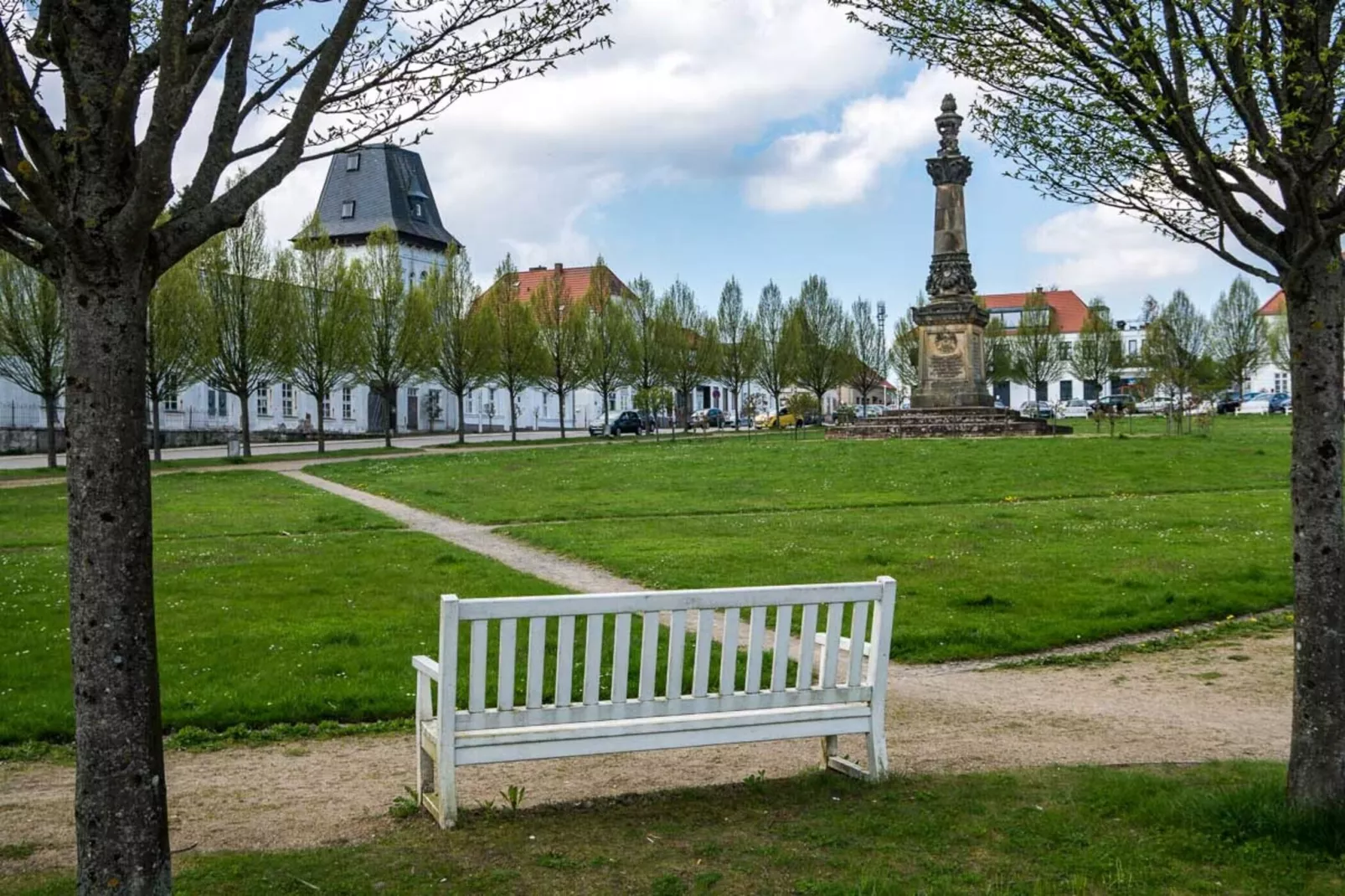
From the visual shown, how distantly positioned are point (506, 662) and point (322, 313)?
4115cm

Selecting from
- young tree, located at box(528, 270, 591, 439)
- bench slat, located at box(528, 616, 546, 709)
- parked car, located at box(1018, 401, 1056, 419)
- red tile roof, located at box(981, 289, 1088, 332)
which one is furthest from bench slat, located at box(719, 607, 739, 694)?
red tile roof, located at box(981, 289, 1088, 332)

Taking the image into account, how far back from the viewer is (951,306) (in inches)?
1478

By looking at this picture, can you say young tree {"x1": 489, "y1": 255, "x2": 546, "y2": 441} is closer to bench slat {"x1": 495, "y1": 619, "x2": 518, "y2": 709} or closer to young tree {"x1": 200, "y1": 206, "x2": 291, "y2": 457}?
young tree {"x1": 200, "y1": 206, "x2": 291, "y2": 457}

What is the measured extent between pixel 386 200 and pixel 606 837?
77.1m

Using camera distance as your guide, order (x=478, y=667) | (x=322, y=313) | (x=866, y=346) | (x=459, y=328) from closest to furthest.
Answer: (x=478, y=667) < (x=322, y=313) < (x=459, y=328) < (x=866, y=346)

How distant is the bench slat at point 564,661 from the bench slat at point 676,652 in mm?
470

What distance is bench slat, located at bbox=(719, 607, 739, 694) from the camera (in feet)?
18.6

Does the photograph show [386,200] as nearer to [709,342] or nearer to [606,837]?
[709,342]

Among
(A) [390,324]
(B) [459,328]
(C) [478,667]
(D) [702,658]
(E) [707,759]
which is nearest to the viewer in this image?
(C) [478,667]

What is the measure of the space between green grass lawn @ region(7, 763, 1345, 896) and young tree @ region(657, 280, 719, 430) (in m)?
49.3

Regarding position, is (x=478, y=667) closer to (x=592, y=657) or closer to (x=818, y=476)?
(x=592, y=657)

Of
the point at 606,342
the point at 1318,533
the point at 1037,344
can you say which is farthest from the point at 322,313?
the point at 1037,344

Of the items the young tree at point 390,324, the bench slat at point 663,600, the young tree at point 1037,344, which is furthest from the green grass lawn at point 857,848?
the young tree at point 1037,344

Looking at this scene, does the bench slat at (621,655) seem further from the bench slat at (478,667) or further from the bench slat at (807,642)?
the bench slat at (807,642)
